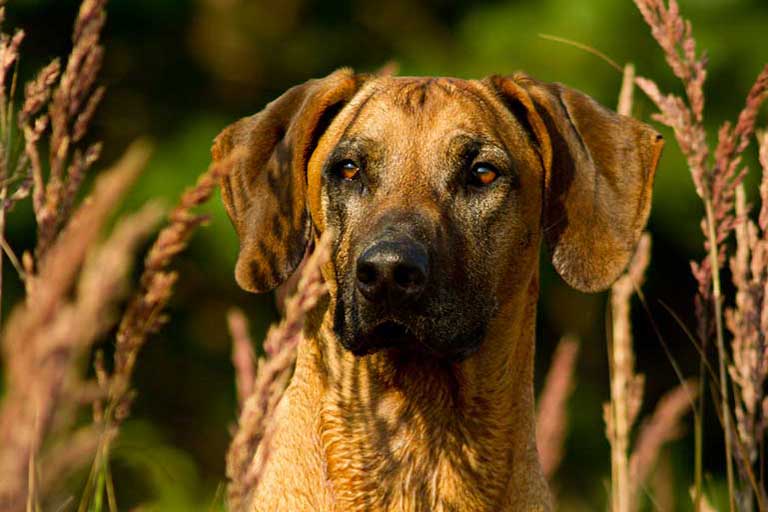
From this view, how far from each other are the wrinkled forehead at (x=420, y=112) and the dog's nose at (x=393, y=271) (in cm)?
61

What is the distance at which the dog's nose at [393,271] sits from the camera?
3312mm

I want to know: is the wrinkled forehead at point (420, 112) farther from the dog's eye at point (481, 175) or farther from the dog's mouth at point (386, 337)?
the dog's mouth at point (386, 337)

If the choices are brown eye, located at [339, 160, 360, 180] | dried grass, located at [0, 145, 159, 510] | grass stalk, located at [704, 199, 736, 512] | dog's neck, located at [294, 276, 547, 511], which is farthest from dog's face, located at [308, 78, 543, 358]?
dried grass, located at [0, 145, 159, 510]

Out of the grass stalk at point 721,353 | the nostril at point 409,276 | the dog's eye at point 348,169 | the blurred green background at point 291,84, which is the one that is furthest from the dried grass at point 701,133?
the blurred green background at point 291,84

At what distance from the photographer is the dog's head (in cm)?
358

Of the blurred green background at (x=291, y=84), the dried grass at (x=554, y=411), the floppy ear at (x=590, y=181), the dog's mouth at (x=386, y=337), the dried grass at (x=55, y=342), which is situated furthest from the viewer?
the blurred green background at (x=291, y=84)

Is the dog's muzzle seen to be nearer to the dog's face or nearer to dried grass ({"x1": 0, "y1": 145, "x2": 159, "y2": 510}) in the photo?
the dog's face

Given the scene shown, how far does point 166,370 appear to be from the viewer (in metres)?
12.5

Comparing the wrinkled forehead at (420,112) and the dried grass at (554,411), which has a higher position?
the wrinkled forehead at (420,112)

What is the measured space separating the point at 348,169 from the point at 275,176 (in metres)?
0.25

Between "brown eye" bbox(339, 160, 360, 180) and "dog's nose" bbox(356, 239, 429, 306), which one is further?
"brown eye" bbox(339, 160, 360, 180)

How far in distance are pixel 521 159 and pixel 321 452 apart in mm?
1138

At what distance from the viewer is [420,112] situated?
3.94 metres

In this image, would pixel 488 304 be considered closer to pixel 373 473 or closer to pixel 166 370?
pixel 373 473
